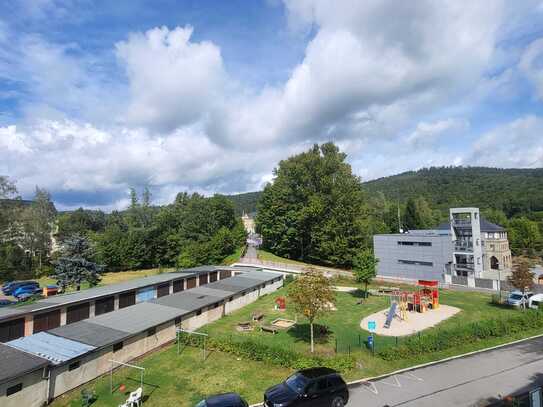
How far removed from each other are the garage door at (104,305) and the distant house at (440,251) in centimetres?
3732

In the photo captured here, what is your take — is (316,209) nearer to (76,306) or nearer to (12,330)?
(76,306)

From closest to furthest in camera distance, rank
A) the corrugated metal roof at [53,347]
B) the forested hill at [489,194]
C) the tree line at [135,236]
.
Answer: the corrugated metal roof at [53,347]
the tree line at [135,236]
the forested hill at [489,194]

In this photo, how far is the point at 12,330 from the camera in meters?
21.9

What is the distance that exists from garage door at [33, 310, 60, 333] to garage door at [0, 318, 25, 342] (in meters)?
0.81

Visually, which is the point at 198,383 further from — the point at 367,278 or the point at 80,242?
the point at 80,242

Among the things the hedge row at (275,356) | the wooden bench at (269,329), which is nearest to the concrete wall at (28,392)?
the hedge row at (275,356)

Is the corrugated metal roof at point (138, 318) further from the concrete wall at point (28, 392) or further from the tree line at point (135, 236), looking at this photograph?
the tree line at point (135, 236)

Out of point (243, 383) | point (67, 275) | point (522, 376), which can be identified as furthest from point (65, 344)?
point (67, 275)

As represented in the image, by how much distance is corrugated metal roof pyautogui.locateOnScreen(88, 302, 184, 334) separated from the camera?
20830 mm

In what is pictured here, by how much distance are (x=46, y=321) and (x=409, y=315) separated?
2978 cm

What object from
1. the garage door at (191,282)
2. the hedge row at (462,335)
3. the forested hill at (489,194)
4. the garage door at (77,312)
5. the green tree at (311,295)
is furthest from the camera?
the forested hill at (489,194)

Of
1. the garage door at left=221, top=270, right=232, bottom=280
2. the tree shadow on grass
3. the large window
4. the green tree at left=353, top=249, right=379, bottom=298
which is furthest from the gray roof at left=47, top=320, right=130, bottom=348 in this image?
the large window

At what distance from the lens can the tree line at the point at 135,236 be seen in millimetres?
58531

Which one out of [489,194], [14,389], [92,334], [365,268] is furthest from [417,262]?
[489,194]
